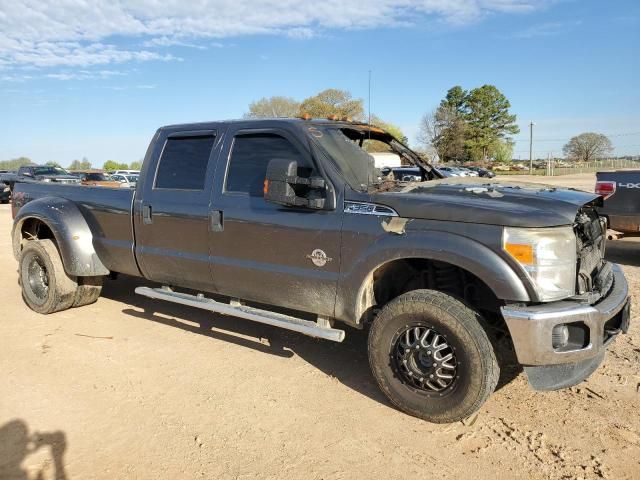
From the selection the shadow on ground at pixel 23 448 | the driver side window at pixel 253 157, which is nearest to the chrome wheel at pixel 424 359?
the driver side window at pixel 253 157

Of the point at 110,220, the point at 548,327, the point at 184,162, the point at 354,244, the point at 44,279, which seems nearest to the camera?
the point at 548,327

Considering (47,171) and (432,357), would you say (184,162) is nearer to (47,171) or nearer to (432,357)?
(432,357)

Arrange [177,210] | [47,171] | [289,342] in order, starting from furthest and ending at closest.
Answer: [47,171] < [289,342] < [177,210]

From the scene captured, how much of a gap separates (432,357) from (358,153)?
1.72 metres

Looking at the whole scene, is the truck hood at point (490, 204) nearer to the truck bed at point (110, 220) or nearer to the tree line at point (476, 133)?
the truck bed at point (110, 220)

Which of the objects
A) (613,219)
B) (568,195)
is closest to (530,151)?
(613,219)

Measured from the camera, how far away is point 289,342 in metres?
4.92

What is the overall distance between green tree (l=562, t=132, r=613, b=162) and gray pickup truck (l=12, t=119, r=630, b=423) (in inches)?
3369

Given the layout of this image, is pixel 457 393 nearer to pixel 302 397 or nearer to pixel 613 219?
pixel 302 397

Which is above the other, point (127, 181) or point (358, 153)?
point (358, 153)

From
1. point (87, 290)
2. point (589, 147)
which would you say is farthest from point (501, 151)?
point (87, 290)

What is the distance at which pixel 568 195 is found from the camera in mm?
3635

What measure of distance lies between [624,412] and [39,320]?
5.44 metres

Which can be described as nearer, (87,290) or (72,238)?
(72,238)
